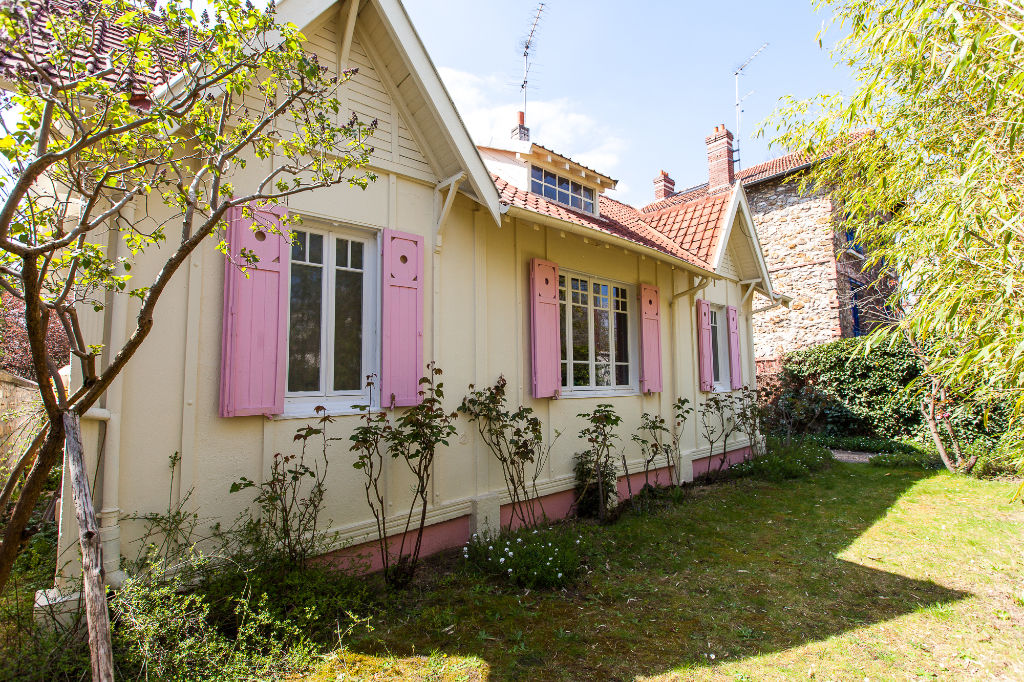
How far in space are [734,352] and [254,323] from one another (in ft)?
28.9

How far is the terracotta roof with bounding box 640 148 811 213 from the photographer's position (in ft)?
48.3

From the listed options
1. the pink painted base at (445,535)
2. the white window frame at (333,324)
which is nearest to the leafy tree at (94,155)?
the white window frame at (333,324)

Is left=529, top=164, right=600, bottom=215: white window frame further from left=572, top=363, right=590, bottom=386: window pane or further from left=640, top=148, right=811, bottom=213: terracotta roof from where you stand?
left=640, top=148, right=811, bottom=213: terracotta roof

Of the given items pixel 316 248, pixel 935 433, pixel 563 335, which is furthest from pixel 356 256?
pixel 935 433

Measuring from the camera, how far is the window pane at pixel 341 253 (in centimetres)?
458

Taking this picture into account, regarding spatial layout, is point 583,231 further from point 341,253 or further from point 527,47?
point 527,47

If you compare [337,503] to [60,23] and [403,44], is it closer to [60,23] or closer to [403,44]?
[60,23]

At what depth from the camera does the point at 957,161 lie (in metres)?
3.99

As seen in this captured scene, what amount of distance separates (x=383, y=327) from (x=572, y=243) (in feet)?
10.1

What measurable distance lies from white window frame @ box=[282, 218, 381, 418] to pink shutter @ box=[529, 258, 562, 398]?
1.96 metres

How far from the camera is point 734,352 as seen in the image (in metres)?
10.1

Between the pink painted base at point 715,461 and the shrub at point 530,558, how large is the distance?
449cm

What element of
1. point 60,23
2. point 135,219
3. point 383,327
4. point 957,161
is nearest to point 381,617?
point 383,327

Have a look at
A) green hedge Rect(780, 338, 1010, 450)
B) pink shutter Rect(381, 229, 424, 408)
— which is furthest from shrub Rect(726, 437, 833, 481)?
pink shutter Rect(381, 229, 424, 408)
